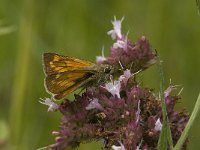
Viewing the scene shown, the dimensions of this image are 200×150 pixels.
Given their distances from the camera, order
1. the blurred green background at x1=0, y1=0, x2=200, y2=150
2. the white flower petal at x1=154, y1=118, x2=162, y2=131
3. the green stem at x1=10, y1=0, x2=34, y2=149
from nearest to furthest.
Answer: the white flower petal at x1=154, y1=118, x2=162, y2=131 → the green stem at x1=10, y1=0, x2=34, y2=149 → the blurred green background at x1=0, y1=0, x2=200, y2=150

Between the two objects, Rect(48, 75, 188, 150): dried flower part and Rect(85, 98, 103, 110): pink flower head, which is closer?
Rect(48, 75, 188, 150): dried flower part

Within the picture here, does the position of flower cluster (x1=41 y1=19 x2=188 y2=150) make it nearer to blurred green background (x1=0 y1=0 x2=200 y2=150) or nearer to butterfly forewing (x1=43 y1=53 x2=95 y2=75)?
butterfly forewing (x1=43 y1=53 x2=95 y2=75)

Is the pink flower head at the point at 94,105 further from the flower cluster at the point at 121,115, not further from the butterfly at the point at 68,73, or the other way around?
the butterfly at the point at 68,73

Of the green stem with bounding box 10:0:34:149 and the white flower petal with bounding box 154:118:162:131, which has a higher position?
the green stem with bounding box 10:0:34:149

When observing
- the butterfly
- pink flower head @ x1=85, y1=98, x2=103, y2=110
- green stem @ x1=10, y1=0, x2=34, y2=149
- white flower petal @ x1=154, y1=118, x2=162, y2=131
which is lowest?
white flower petal @ x1=154, y1=118, x2=162, y2=131

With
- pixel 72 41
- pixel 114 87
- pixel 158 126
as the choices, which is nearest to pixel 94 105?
pixel 114 87

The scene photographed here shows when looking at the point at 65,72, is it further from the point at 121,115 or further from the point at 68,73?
the point at 121,115

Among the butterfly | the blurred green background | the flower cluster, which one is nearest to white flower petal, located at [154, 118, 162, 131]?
the flower cluster

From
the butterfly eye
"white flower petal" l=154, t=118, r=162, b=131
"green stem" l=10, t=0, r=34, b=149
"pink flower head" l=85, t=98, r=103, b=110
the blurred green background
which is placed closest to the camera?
"white flower petal" l=154, t=118, r=162, b=131

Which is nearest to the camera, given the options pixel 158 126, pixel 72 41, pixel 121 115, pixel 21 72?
pixel 158 126
